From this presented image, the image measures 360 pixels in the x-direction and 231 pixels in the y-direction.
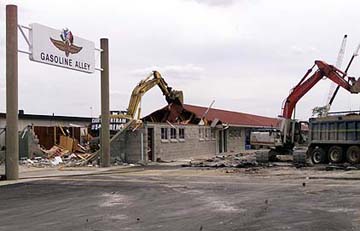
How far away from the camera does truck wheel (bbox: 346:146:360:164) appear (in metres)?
31.8

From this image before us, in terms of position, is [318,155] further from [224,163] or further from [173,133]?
[173,133]

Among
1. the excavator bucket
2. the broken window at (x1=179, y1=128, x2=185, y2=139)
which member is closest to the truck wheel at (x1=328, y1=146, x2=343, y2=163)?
the excavator bucket

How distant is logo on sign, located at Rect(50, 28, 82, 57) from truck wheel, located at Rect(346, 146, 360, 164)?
613 inches

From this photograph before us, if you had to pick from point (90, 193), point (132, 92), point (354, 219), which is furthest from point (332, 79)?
point (354, 219)

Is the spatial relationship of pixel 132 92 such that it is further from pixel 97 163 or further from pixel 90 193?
pixel 90 193

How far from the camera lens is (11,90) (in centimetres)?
2603

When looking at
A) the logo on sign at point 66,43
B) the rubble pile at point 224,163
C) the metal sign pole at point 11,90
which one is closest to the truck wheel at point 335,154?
the rubble pile at point 224,163

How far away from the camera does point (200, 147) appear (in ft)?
157

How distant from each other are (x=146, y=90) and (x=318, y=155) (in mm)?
13917

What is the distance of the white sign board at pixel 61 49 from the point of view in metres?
27.4

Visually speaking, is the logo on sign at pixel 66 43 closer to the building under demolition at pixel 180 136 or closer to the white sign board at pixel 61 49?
the white sign board at pixel 61 49

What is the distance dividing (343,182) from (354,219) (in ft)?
31.4

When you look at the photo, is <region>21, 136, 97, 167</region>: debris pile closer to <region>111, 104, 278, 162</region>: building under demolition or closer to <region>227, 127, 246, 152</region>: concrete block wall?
<region>111, 104, 278, 162</region>: building under demolition

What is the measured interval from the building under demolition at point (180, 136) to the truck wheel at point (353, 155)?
1261cm
